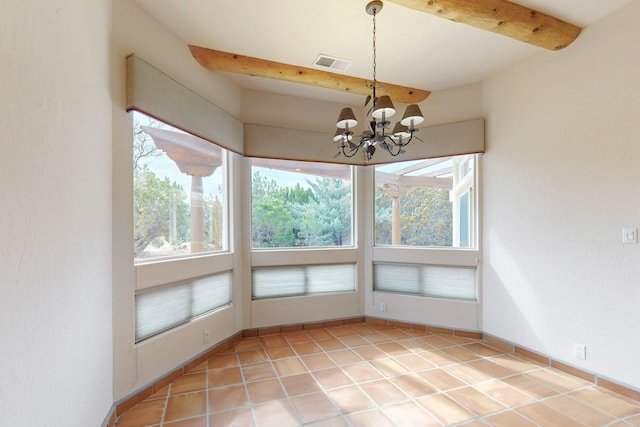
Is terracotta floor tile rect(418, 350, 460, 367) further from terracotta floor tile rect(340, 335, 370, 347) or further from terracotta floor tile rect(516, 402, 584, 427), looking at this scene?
terracotta floor tile rect(516, 402, 584, 427)

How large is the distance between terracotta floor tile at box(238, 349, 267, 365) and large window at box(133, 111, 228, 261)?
113 centimetres

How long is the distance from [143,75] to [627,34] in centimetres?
366

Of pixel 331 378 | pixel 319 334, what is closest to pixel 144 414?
pixel 331 378

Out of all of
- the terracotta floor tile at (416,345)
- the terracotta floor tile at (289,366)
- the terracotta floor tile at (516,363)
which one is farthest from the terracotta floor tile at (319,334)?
the terracotta floor tile at (516,363)

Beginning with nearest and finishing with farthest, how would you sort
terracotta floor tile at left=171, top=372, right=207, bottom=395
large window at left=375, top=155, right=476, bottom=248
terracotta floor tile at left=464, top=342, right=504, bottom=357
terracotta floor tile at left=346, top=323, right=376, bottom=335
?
terracotta floor tile at left=171, top=372, right=207, bottom=395 → terracotta floor tile at left=464, top=342, right=504, bottom=357 → large window at left=375, top=155, right=476, bottom=248 → terracotta floor tile at left=346, top=323, right=376, bottom=335

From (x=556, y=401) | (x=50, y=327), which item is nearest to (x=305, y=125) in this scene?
(x=50, y=327)

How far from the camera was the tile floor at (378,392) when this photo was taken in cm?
206

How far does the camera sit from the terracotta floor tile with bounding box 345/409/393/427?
2.00m

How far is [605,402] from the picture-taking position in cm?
224

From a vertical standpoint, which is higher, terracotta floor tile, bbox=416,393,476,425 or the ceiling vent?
the ceiling vent

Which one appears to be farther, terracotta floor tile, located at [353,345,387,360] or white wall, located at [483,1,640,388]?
terracotta floor tile, located at [353,345,387,360]

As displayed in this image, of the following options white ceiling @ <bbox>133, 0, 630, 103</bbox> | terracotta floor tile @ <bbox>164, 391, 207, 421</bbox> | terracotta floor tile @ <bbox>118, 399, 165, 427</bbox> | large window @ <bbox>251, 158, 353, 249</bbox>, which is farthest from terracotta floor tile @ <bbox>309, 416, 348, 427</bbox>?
white ceiling @ <bbox>133, 0, 630, 103</bbox>

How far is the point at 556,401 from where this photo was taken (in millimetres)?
2250

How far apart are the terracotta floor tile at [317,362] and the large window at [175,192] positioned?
1470mm
